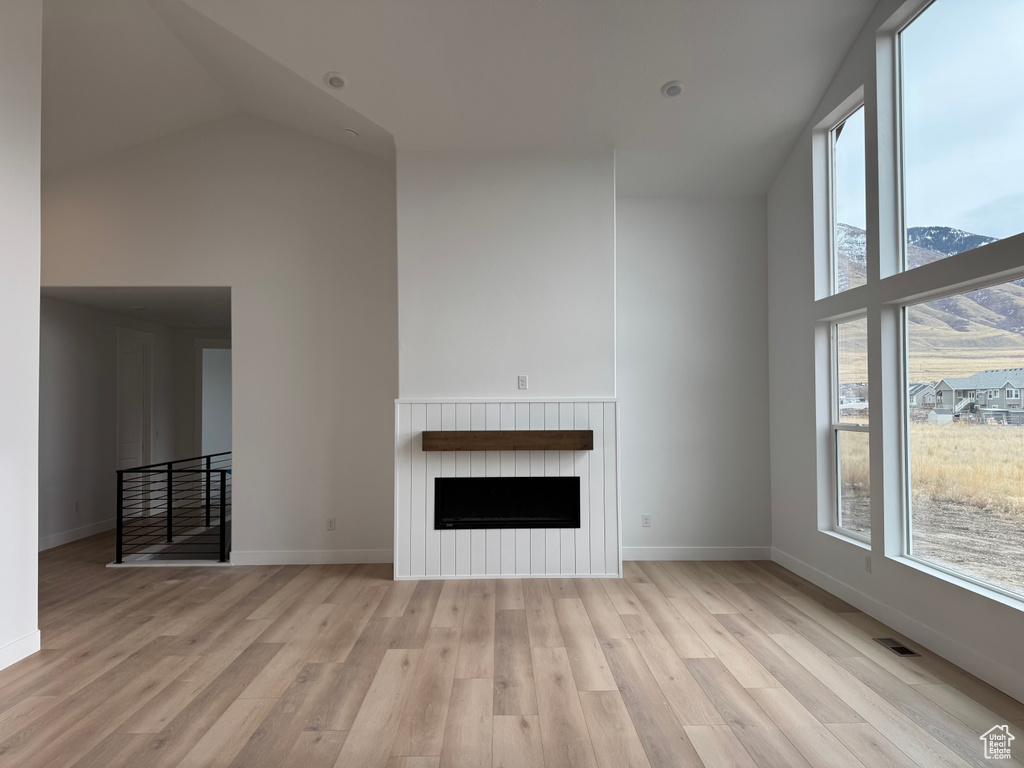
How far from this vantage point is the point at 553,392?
4738mm

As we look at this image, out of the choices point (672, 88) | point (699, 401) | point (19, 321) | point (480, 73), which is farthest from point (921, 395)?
point (19, 321)

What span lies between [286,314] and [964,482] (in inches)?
190

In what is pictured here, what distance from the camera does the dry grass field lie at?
9.35 ft

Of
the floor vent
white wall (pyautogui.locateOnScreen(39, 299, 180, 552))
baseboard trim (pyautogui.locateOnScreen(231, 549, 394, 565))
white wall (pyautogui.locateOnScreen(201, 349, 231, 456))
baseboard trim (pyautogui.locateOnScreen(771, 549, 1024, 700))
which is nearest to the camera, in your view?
baseboard trim (pyautogui.locateOnScreen(771, 549, 1024, 700))

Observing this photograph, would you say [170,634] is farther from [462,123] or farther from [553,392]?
[462,123]

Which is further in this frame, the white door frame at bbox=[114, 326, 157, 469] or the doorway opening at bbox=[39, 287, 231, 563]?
the white door frame at bbox=[114, 326, 157, 469]

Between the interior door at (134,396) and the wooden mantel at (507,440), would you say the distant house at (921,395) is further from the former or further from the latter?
the interior door at (134,396)

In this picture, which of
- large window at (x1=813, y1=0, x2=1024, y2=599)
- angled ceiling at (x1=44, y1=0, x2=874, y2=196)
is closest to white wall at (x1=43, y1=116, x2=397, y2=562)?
angled ceiling at (x1=44, y1=0, x2=874, y2=196)

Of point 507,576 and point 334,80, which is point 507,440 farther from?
point 334,80

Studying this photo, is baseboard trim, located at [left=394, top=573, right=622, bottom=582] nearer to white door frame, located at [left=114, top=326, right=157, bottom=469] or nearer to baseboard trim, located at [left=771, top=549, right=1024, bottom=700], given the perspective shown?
baseboard trim, located at [left=771, top=549, right=1024, bottom=700]

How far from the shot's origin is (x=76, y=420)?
6.19 metres

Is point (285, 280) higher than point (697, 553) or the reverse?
higher

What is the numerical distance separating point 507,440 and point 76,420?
4.58 metres

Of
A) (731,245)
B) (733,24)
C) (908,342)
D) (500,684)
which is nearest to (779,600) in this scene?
(908,342)
